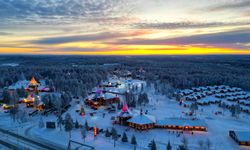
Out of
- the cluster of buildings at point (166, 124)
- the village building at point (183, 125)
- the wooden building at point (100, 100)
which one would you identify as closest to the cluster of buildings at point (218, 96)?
the wooden building at point (100, 100)

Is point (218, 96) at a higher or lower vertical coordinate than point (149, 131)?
lower

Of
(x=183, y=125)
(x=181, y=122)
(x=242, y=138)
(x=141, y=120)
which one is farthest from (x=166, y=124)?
(x=242, y=138)

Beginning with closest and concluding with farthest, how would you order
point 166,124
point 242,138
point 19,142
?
point 19,142, point 242,138, point 166,124

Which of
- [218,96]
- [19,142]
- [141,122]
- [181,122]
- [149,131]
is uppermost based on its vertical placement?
[141,122]

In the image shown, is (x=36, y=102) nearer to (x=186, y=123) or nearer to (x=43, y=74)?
(x=186, y=123)

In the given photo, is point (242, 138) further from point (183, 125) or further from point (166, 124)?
point (166, 124)

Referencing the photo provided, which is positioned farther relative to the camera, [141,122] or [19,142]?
[141,122]

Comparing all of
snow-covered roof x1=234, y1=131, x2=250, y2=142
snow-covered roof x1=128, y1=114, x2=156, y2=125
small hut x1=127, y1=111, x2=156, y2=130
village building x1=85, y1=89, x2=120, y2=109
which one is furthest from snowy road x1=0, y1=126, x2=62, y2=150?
snow-covered roof x1=234, y1=131, x2=250, y2=142

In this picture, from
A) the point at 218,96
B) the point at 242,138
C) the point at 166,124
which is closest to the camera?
the point at 242,138

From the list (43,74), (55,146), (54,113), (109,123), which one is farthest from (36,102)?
(43,74)
